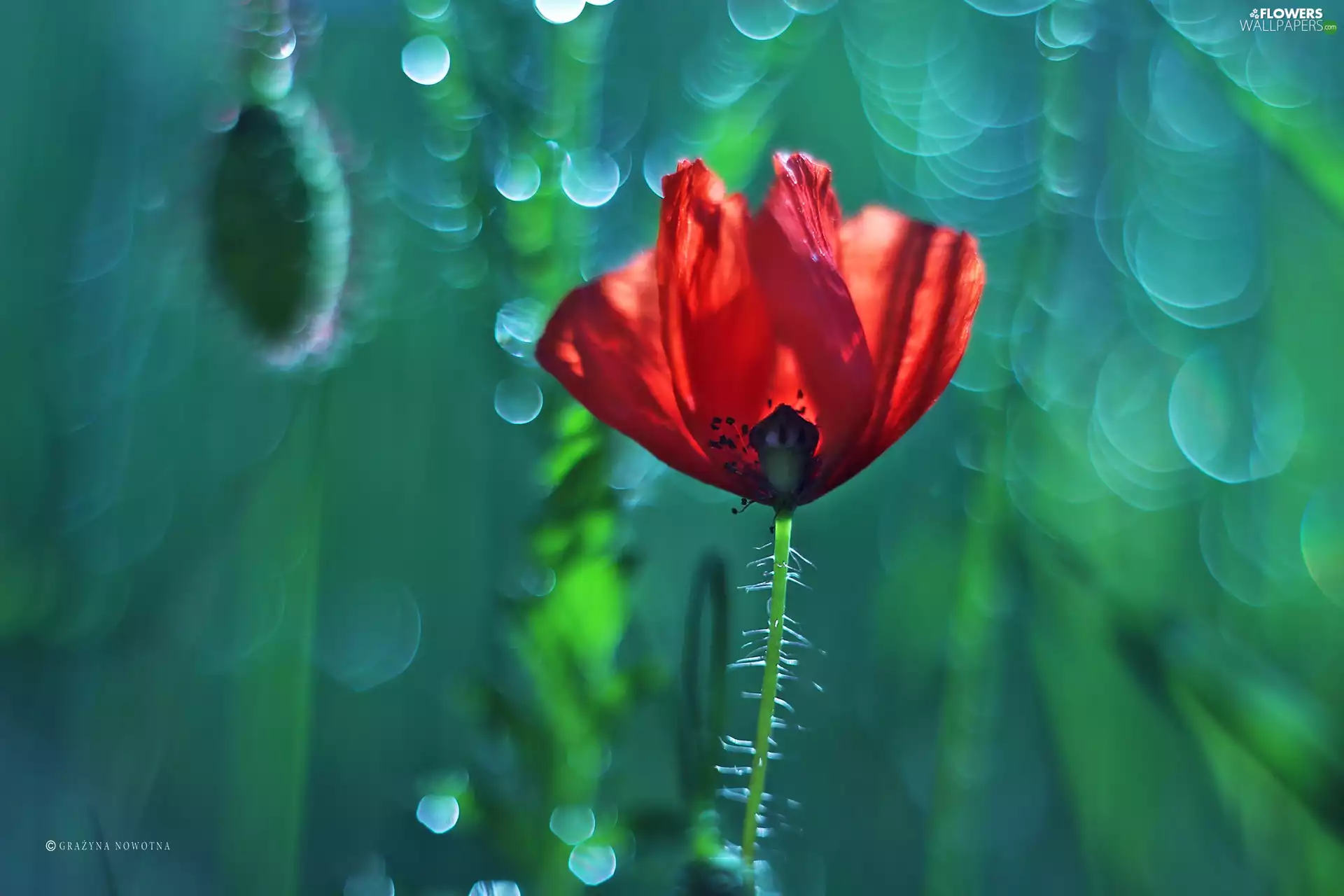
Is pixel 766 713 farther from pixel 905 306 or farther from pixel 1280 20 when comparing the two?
pixel 1280 20

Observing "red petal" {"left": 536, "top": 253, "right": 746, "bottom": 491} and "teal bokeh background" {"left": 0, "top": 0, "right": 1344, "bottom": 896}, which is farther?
"teal bokeh background" {"left": 0, "top": 0, "right": 1344, "bottom": 896}

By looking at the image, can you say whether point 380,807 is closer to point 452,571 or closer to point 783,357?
point 452,571

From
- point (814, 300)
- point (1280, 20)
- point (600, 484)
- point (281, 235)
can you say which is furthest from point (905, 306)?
point (1280, 20)

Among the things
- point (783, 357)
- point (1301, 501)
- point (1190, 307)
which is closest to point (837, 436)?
point (783, 357)

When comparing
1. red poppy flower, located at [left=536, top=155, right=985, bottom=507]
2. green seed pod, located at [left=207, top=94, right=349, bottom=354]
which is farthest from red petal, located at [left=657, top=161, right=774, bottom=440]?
green seed pod, located at [left=207, top=94, right=349, bottom=354]

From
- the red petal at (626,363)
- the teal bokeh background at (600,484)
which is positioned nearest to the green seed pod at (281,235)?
the teal bokeh background at (600,484)

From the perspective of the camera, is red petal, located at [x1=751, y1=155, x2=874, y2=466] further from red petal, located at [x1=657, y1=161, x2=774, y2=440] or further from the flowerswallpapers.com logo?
the flowerswallpapers.com logo

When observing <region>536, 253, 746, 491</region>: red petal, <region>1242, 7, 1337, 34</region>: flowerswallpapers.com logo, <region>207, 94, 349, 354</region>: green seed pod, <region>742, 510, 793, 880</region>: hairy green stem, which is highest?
<region>1242, 7, 1337, 34</region>: flowerswallpapers.com logo

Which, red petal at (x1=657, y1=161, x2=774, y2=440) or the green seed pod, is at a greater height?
the green seed pod
